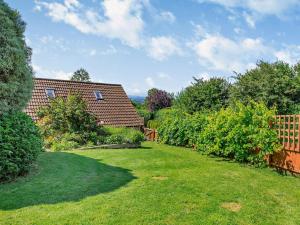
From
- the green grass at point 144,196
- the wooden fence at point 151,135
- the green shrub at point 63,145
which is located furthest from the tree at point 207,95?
the green grass at point 144,196

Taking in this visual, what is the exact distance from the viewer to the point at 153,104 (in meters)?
37.0

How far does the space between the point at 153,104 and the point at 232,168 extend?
27261 millimetres

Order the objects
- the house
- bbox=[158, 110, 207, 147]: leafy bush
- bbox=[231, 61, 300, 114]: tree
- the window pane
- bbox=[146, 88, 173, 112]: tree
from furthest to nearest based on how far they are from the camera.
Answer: bbox=[146, 88, 173, 112]: tree → the window pane → the house → bbox=[231, 61, 300, 114]: tree → bbox=[158, 110, 207, 147]: leafy bush

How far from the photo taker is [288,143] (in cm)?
964

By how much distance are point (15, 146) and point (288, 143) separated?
8080 millimetres

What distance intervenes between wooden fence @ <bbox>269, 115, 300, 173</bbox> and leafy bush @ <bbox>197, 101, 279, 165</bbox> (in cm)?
25

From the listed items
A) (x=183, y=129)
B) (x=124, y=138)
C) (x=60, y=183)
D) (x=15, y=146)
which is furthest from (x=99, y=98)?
(x=60, y=183)

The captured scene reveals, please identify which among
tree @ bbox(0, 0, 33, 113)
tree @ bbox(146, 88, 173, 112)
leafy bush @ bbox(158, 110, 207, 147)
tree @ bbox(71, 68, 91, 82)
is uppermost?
tree @ bbox(71, 68, 91, 82)

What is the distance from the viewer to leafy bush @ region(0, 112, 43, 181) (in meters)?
6.51

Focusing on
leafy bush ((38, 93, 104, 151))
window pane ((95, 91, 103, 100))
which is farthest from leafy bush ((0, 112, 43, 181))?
window pane ((95, 91, 103, 100))

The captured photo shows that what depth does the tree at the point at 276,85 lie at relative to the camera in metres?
17.8

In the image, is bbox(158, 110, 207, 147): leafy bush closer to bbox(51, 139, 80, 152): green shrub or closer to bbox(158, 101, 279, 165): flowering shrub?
bbox(158, 101, 279, 165): flowering shrub

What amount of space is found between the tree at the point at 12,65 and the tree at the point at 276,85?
43.8 ft

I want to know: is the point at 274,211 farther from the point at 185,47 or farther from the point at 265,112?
the point at 185,47
